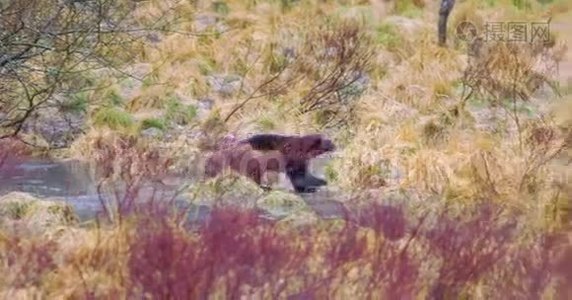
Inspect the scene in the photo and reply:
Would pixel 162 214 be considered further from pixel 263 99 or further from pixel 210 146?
pixel 263 99

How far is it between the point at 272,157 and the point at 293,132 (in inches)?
92.4

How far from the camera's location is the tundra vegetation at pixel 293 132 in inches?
267

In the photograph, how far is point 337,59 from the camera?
53.8 ft

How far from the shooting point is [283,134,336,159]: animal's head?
481 inches

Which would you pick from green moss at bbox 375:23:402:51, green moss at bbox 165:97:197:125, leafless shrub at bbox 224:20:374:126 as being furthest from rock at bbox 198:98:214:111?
green moss at bbox 375:23:402:51

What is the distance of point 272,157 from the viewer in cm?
1197

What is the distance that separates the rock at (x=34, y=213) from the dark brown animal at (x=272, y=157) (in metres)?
1.97

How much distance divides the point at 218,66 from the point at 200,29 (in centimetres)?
192

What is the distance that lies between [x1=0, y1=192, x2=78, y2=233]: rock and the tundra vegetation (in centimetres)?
2

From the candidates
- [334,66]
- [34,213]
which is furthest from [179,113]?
[34,213]

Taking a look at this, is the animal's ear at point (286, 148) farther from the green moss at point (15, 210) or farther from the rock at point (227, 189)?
the green moss at point (15, 210)

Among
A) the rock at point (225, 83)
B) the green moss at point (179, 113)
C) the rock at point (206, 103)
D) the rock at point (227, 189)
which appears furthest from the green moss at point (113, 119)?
the rock at point (227, 189)

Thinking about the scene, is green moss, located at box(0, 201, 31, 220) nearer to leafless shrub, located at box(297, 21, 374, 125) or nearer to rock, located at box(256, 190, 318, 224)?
rock, located at box(256, 190, 318, 224)

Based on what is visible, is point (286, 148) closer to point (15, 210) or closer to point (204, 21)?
point (15, 210)
